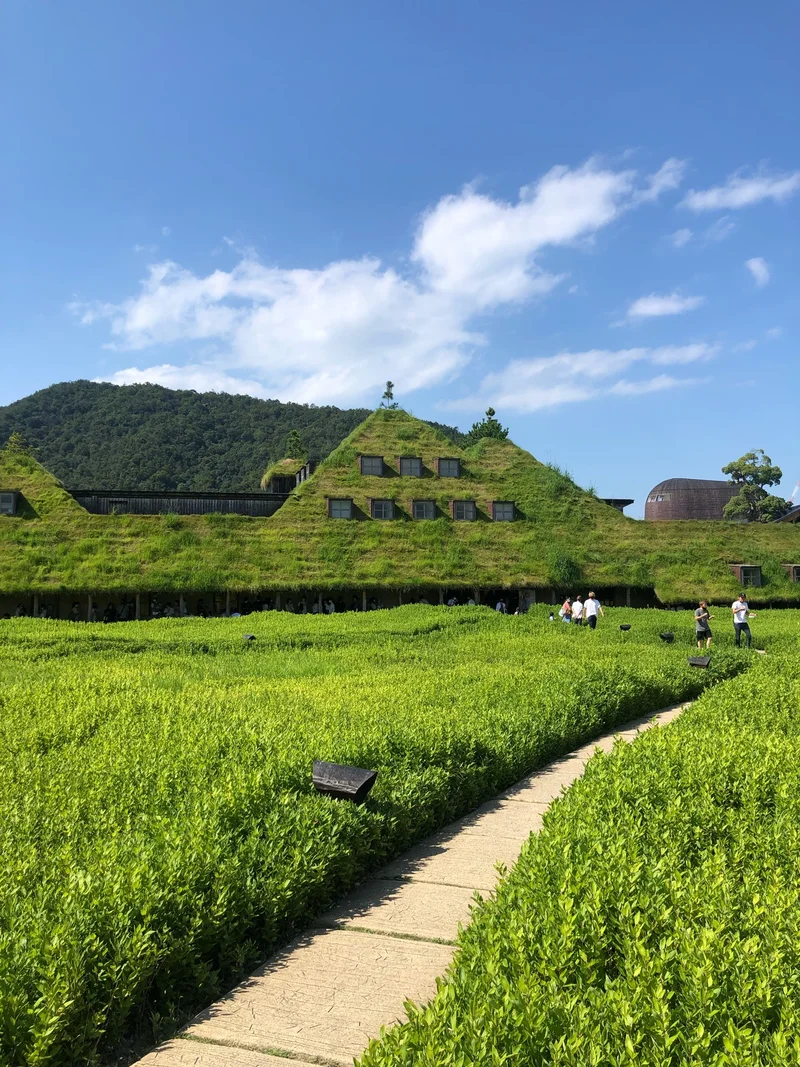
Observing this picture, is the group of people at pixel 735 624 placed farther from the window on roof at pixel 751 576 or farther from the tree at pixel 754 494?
the tree at pixel 754 494

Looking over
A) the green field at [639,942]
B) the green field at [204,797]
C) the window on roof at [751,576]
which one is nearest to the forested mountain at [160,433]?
the window on roof at [751,576]

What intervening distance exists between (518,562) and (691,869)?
35.0m

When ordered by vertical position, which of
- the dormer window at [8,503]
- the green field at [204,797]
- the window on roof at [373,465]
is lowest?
the green field at [204,797]

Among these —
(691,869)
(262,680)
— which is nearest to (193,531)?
(262,680)

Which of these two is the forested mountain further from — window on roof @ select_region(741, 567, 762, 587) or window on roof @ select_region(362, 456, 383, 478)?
window on roof @ select_region(741, 567, 762, 587)

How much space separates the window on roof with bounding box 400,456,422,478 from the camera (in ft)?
143

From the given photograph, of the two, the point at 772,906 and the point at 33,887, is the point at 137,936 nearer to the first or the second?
the point at 33,887

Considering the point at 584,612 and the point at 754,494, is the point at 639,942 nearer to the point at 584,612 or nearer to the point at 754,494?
the point at 584,612

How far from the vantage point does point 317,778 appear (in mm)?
6332

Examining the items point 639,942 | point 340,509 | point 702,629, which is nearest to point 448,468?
point 340,509

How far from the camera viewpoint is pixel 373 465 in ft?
142

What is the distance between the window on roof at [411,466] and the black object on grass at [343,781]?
37.7 meters

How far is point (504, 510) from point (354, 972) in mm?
38784

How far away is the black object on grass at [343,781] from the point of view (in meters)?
6.14
